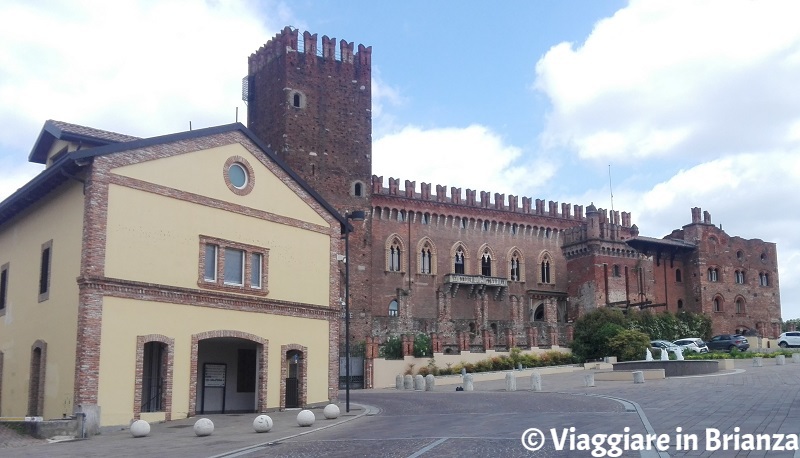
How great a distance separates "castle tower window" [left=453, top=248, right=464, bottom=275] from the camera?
6061cm

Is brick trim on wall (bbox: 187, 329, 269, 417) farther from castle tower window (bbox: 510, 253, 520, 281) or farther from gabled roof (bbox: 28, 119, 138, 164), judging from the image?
castle tower window (bbox: 510, 253, 520, 281)

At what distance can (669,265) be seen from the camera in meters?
66.4

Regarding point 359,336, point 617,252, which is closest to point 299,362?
point 359,336

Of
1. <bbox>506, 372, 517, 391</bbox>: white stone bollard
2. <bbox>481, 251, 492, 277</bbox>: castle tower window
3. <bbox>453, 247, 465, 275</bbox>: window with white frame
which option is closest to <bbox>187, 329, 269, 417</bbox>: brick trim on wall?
<bbox>506, 372, 517, 391</bbox>: white stone bollard

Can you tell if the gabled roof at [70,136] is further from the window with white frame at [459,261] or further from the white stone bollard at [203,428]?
the window with white frame at [459,261]

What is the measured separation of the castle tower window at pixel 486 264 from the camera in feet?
203

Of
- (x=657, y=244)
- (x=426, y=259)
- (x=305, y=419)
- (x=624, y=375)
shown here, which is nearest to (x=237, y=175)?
(x=305, y=419)

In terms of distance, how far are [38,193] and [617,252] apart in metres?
47.1

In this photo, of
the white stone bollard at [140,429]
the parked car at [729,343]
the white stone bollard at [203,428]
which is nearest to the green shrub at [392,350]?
the parked car at [729,343]

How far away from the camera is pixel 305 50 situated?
52.2 meters

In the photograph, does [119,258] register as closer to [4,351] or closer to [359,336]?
[4,351]

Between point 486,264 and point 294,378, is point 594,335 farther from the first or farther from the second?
point 294,378

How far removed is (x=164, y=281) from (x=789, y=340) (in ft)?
153

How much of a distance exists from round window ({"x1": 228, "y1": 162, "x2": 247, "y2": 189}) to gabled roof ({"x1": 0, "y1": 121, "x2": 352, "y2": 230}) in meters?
0.98
